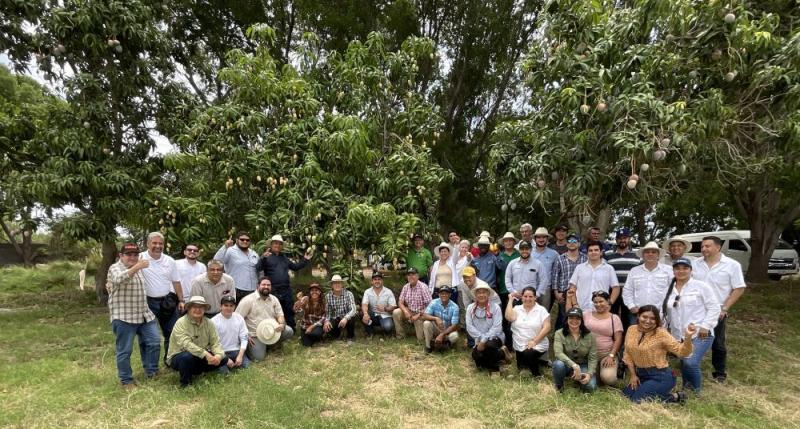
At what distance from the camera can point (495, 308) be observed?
476cm

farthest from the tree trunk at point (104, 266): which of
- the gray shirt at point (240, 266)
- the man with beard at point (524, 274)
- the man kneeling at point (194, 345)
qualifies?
the man with beard at point (524, 274)

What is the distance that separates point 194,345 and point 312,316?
5.59 ft

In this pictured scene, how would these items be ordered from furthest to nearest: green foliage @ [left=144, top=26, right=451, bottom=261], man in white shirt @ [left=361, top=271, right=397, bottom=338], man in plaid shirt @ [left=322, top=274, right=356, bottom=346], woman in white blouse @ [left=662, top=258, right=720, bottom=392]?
green foliage @ [left=144, top=26, right=451, bottom=261] < man in white shirt @ [left=361, top=271, right=397, bottom=338] < man in plaid shirt @ [left=322, top=274, right=356, bottom=346] < woman in white blouse @ [left=662, top=258, right=720, bottom=392]

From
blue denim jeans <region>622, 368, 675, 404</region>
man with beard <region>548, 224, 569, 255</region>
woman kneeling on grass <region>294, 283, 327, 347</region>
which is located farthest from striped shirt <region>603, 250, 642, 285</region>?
woman kneeling on grass <region>294, 283, 327, 347</region>

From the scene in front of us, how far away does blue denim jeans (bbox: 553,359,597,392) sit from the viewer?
4.00m

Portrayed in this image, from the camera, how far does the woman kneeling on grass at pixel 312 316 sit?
5625 mm

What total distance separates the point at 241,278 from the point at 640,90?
15.8ft

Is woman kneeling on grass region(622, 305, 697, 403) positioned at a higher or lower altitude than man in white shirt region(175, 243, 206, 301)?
lower

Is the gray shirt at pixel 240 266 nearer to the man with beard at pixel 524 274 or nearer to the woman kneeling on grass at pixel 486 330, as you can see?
the woman kneeling on grass at pixel 486 330

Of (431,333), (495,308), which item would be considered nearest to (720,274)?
(495,308)

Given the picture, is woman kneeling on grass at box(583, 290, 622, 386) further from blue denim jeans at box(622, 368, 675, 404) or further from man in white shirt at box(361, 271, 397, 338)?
man in white shirt at box(361, 271, 397, 338)

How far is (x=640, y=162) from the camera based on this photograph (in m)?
4.45

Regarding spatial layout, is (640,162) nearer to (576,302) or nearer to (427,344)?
(576,302)

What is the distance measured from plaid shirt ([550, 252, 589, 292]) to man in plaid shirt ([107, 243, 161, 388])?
4063 millimetres
